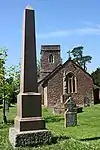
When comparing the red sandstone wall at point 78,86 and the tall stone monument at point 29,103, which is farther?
the red sandstone wall at point 78,86

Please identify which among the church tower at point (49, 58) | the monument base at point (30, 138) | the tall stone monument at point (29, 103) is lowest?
the monument base at point (30, 138)

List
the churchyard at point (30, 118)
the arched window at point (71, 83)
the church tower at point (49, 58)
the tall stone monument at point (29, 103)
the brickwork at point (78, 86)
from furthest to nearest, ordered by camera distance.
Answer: the church tower at point (49, 58) < the arched window at point (71, 83) < the brickwork at point (78, 86) < the tall stone monument at point (29, 103) < the churchyard at point (30, 118)

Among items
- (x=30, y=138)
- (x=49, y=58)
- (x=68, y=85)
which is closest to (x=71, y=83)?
(x=68, y=85)

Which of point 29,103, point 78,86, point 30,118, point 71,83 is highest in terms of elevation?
point 71,83

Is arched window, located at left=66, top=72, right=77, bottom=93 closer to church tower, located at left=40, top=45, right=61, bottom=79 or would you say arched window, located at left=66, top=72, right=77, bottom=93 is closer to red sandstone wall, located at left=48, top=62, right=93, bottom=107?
red sandstone wall, located at left=48, top=62, right=93, bottom=107

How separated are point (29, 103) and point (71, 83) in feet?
124

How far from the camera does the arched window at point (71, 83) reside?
48281 mm

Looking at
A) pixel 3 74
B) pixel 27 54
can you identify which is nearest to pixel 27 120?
pixel 27 54

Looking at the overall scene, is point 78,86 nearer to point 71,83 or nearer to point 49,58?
point 71,83

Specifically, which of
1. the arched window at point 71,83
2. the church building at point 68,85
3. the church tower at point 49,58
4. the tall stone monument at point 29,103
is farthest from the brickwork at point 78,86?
the tall stone monument at point 29,103

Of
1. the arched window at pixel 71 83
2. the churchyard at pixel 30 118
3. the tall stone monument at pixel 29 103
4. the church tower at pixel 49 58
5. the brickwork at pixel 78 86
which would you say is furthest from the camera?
the church tower at pixel 49 58

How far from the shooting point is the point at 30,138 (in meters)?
10.6

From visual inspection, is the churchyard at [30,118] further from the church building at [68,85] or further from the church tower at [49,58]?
the church tower at [49,58]

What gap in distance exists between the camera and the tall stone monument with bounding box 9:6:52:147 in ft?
34.8
